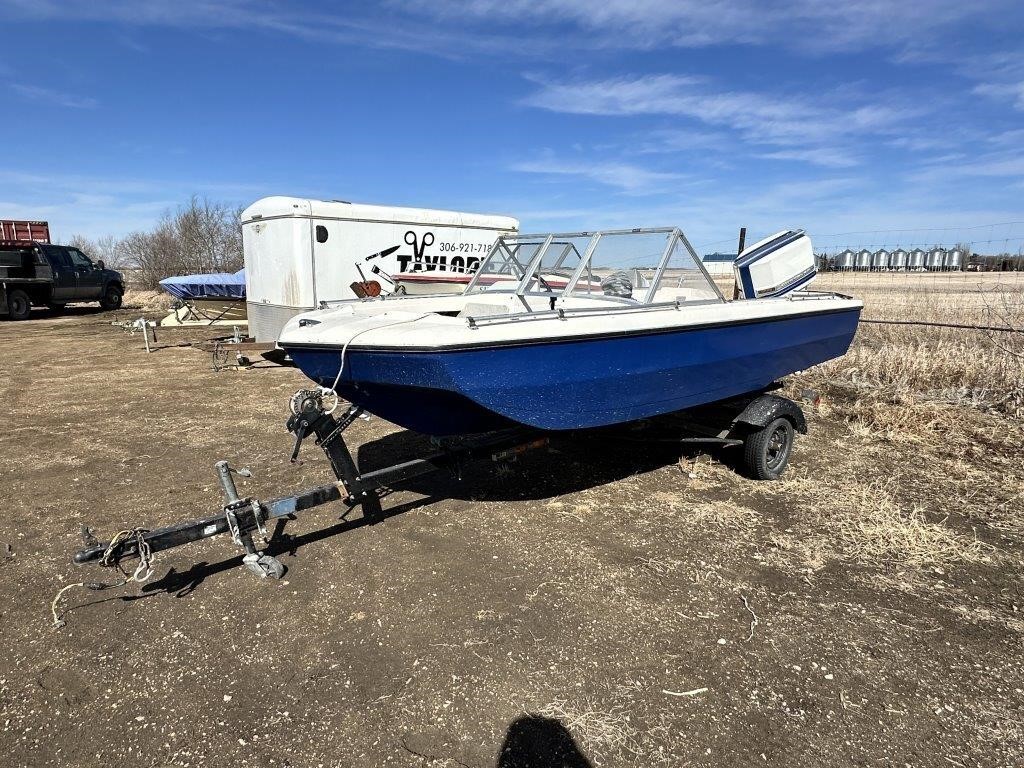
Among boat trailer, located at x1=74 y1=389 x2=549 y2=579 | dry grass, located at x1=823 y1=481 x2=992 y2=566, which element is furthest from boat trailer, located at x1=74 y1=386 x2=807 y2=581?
dry grass, located at x1=823 y1=481 x2=992 y2=566

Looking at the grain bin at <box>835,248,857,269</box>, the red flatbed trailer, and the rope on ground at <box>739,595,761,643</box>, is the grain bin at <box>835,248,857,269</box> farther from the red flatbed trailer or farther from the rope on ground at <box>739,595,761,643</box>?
the red flatbed trailer

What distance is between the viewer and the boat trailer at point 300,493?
2.62m

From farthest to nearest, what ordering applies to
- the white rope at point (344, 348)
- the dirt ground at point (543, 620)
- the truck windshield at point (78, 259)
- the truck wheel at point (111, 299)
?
the truck wheel at point (111, 299), the truck windshield at point (78, 259), the white rope at point (344, 348), the dirt ground at point (543, 620)

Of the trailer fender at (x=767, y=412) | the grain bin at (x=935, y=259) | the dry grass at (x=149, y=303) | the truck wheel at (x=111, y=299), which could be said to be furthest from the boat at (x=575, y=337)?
the grain bin at (x=935, y=259)

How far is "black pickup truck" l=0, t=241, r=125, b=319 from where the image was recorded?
16.2m

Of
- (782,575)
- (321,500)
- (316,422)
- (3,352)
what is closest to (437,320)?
(316,422)

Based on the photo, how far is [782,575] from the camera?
3.15m

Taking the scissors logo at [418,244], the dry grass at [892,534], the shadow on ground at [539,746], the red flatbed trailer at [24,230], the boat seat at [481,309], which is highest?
the red flatbed trailer at [24,230]

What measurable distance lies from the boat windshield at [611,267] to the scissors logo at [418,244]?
5.11 m

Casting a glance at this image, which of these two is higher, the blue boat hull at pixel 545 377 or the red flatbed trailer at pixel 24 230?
the red flatbed trailer at pixel 24 230

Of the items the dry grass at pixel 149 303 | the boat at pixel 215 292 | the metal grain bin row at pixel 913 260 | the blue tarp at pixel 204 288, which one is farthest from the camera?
the metal grain bin row at pixel 913 260

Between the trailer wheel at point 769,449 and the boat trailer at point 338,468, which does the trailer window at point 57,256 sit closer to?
the boat trailer at point 338,468

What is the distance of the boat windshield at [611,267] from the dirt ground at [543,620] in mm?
1376

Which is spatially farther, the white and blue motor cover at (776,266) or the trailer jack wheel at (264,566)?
the white and blue motor cover at (776,266)
